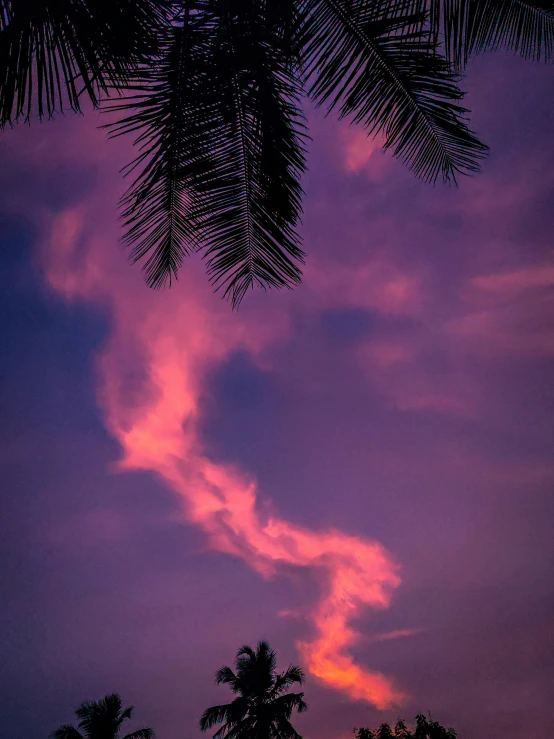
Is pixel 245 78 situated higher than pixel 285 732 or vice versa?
pixel 245 78

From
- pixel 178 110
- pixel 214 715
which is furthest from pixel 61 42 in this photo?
pixel 214 715

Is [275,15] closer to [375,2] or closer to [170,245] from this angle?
[375,2]

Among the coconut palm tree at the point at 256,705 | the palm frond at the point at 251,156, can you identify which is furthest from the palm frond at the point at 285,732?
the palm frond at the point at 251,156

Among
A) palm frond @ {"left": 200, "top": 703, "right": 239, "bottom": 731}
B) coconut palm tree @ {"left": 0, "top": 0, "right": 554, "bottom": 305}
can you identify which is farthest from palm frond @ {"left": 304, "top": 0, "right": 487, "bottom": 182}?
palm frond @ {"left": 200, "top": 703, "right": 239, "bottom": 731}

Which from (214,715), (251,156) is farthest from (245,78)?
(214,715)

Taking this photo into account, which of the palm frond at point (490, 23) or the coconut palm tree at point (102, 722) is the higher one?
the palm frond at point (490, 23)

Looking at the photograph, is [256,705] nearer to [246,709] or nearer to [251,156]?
[246,709]

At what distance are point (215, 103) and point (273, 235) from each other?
3.06 feet

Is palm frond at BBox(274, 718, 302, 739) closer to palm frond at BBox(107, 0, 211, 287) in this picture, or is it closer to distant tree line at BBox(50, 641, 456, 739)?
distant tree line at BBox(50, 641, 456, 739)

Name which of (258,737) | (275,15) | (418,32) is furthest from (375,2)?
(258,737)

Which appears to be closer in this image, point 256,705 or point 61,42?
point 61,42

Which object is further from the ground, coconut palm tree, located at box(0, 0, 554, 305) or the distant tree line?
coconut palm tree, located at box(0, 0, 554, 305)

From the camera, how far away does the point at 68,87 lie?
8.39 feet

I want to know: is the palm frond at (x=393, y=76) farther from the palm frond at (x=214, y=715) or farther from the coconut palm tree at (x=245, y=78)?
the palm frond at (x=214, y=715)
